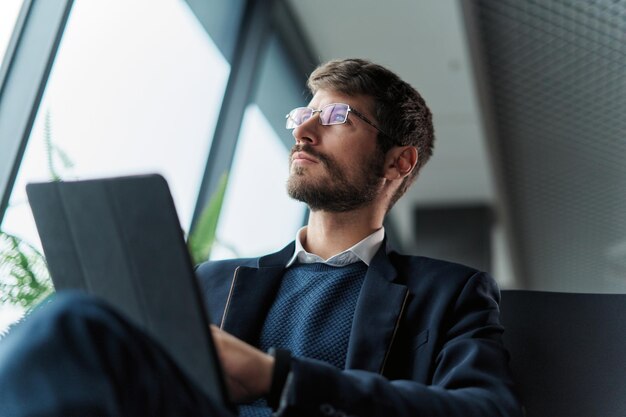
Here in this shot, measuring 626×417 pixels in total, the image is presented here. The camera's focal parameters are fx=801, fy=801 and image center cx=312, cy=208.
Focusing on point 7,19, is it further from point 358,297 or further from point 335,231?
point 358,297

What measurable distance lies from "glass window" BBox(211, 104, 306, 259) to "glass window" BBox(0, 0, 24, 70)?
1632 millimetres

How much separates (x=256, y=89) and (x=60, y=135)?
1901 millimetres

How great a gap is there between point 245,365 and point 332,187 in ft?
2.80

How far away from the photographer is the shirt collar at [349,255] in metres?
1.77

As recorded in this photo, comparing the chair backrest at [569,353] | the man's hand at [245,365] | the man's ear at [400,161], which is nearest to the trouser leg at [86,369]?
the man's hand at [245,365]

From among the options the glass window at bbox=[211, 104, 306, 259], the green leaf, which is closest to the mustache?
the green leaf

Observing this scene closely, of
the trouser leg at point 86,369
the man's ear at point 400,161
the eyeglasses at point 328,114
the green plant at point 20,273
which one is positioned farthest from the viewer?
the green plant at point 20,273

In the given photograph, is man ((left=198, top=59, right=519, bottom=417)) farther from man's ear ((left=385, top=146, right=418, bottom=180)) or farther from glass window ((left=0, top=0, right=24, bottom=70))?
glass window ((left=0, top=0, right=24, bottom=70))

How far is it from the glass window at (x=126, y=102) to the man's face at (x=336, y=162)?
860 mm

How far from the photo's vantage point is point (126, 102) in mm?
3168

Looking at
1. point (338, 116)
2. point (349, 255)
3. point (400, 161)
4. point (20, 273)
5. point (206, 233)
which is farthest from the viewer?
point (206, 233)

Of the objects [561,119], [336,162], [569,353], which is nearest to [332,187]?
[336,162]

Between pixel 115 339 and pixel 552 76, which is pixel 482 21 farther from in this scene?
pixel 115 339

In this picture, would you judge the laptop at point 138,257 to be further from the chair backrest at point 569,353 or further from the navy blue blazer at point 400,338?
the chair backrest at point 569,353
